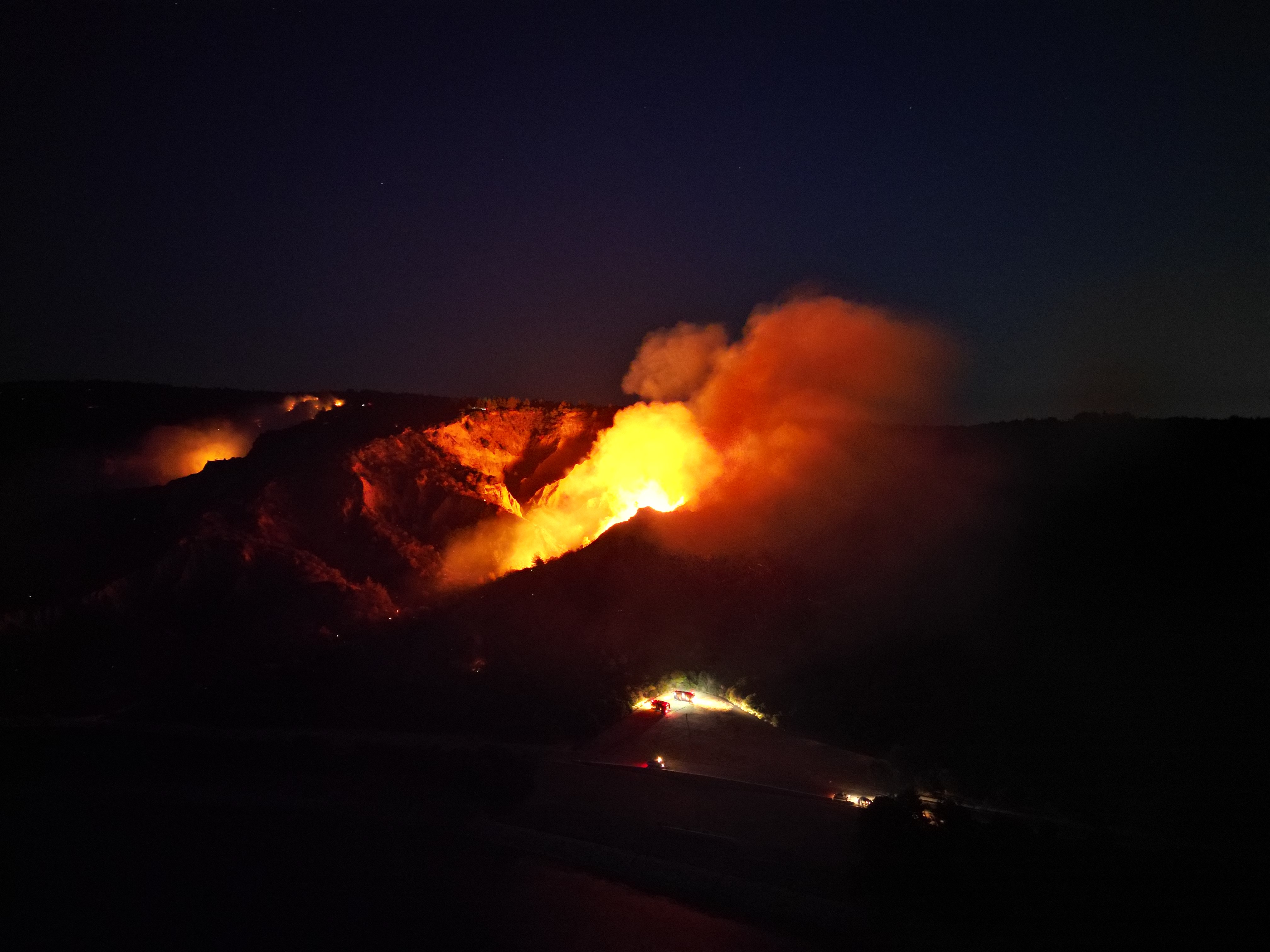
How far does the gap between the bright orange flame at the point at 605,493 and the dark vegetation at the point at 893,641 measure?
2.42m

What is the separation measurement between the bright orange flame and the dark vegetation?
7.94 ft

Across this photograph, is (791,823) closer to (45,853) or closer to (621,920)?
(621,920)

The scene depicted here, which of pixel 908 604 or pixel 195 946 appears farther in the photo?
pixel 908 604

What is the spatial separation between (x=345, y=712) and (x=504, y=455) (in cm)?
1355

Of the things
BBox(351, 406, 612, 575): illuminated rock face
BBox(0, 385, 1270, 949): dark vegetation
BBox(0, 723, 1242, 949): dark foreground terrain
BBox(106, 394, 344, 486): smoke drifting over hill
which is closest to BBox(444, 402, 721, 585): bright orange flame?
BBox(351, 406, 612, 575): illuminated rock face

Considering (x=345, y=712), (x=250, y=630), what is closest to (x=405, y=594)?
(x=250, y=630)

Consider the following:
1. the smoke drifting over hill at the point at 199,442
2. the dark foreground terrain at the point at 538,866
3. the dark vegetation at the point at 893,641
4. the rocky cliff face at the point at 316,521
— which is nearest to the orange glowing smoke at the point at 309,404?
the smoke drifting over hill at the point at 199,442

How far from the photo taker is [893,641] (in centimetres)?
1684

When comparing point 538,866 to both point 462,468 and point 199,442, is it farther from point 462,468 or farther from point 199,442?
point 199,442

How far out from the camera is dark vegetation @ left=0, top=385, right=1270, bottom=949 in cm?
1142

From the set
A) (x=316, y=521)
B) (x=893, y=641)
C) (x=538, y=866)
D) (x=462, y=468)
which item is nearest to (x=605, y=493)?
(x=462, y=468)

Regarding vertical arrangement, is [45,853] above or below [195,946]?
above

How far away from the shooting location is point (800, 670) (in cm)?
1675

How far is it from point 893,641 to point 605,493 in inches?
530
